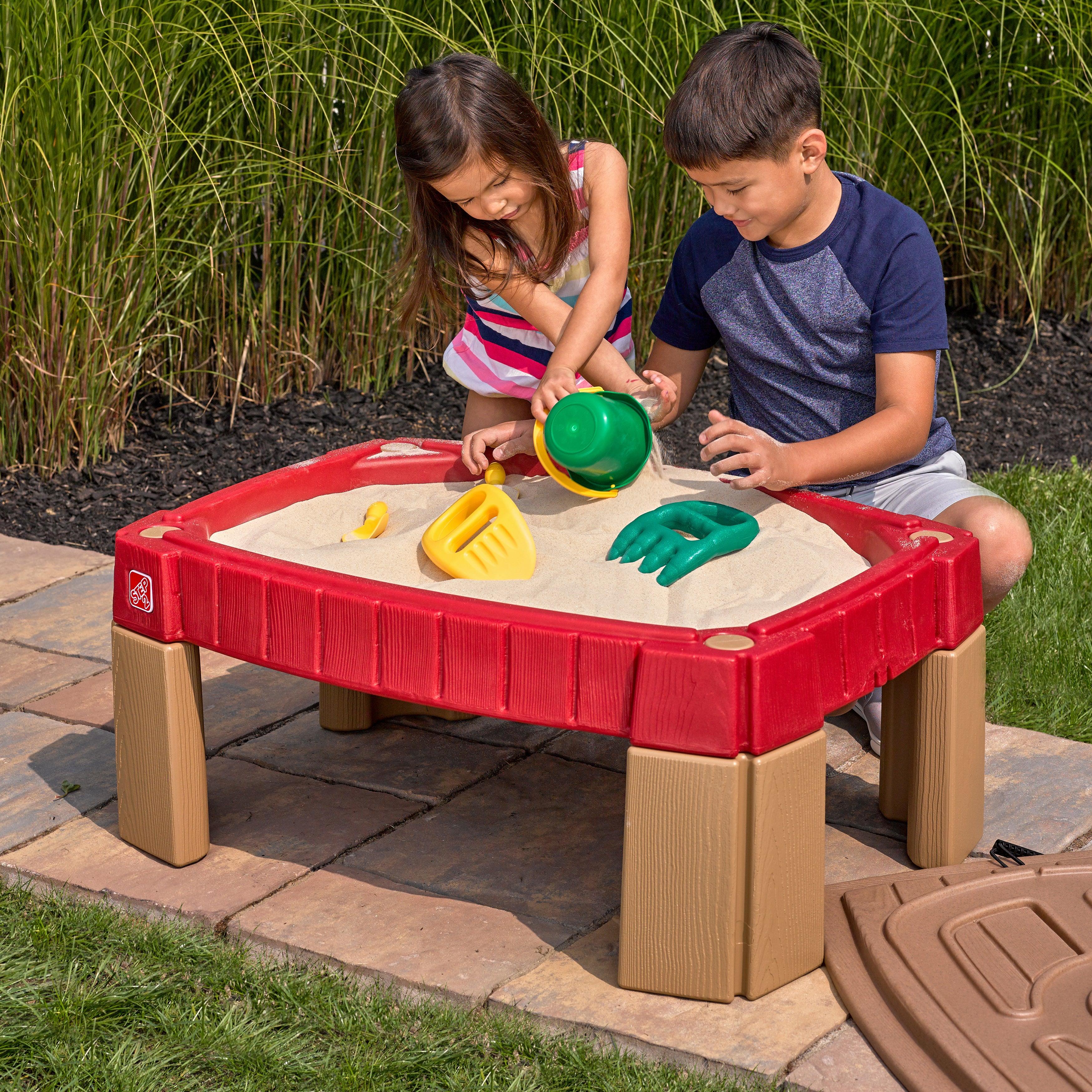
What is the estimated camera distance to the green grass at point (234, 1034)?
151 centimetres

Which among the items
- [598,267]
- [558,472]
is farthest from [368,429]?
[558,472]

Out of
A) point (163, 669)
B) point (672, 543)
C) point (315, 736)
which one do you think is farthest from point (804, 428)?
point (163, 669)

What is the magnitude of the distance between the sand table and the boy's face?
1.36 ft

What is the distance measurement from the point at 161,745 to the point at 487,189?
1.02 meters

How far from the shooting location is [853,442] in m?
2.05

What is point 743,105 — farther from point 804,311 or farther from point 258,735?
point 258,735

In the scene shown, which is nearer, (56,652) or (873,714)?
(873,714)

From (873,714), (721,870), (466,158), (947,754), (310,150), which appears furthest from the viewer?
(310,150)

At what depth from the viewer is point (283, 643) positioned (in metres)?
1.75

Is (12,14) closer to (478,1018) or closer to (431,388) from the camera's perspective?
(431,388)

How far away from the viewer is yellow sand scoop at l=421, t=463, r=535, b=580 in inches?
76.0

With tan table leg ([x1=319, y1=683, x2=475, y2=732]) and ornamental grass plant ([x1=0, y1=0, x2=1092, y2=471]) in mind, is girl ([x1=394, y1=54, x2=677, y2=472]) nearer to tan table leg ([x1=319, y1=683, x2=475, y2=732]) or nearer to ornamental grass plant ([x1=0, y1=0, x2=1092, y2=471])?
tan table leg ([x1=319, y1=683, x2=475, y2=732])

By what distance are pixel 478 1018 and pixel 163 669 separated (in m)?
0.63

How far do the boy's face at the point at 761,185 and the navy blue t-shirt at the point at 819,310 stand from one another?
132 mm
